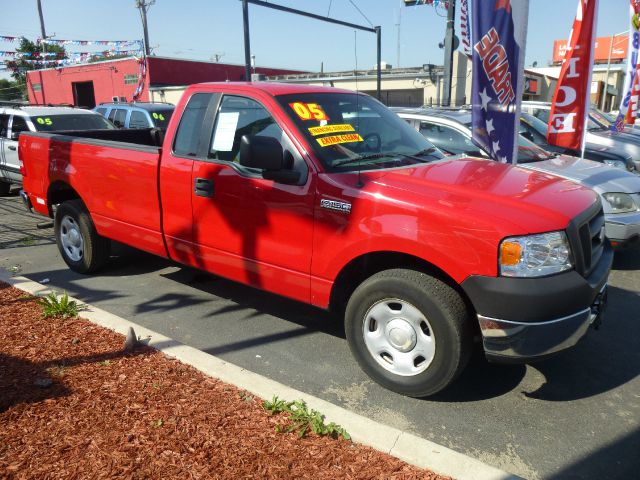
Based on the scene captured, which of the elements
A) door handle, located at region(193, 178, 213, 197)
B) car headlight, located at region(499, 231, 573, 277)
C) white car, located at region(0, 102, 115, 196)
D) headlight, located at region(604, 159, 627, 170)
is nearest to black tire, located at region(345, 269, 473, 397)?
car headlight, located at region(499, 231, 573, 277)

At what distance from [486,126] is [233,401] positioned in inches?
170

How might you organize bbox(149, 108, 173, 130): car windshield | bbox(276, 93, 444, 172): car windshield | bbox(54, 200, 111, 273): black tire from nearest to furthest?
bbox(276, 93, 444, 172): car windshield → bbox(54, 200, 111, 273): black tire → bbox(149, 108, 173, 130): car windshield

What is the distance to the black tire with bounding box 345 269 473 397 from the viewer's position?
302cm

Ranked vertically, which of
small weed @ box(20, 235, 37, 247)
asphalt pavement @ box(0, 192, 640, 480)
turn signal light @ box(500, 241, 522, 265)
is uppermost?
turn signal light @ box(500, 241, 522, 265)

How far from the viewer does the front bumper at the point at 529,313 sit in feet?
9.25

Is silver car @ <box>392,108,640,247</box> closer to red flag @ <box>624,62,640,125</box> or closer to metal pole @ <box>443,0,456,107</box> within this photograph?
metal pole @ <box>443,0,456,107</box>

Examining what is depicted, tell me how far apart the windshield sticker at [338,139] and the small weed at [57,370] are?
2.29m

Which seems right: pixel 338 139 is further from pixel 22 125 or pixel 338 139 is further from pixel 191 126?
pixel 22 125

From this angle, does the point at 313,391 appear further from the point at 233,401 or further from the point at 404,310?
the point at 404,310

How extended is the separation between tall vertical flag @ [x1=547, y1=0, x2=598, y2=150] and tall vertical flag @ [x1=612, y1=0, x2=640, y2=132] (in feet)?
15.7

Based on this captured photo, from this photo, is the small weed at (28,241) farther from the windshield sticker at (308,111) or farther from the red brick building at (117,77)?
the red brick building at (117,77)

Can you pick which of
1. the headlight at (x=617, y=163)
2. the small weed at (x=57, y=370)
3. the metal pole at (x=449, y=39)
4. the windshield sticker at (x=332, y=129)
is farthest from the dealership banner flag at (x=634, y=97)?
the small weed at (x=57, y=370)

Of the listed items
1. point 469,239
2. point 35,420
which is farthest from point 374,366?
point 35,420

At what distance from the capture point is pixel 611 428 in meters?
3.06
